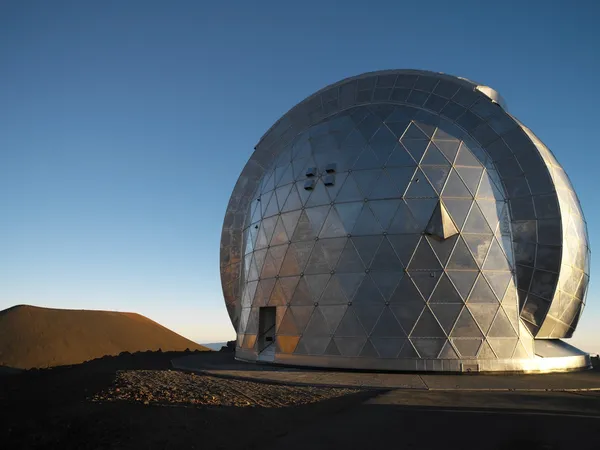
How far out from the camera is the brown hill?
33.4 metres

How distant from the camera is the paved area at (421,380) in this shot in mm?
10570

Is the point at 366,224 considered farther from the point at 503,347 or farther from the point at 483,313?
the point at 503,347

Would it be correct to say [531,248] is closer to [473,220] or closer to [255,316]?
[473,220]

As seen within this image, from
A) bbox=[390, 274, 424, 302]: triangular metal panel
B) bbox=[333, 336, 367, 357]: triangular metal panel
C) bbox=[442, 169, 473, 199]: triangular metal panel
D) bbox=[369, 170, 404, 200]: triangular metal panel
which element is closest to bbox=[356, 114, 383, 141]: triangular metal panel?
bbox=[369, 170, 404, 200]: triangular metal panel

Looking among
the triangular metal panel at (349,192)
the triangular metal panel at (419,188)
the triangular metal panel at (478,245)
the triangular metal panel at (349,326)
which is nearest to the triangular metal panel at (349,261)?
the triangular metal panel at (349,326)

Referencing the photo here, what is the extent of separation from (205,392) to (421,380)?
614 cm

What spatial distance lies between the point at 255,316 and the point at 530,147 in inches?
508

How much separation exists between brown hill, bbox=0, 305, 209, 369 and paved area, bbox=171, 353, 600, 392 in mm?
21700

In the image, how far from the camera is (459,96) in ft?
56.0

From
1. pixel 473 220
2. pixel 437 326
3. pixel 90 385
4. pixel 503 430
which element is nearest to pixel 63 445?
pixel 90 385

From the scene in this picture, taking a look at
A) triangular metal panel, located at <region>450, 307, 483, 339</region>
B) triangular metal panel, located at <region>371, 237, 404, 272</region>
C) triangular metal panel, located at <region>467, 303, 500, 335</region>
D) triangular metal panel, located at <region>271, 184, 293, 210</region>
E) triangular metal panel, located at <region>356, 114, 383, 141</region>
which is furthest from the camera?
triangular metal panel, located at <region>271, 184, 293, 210</region>

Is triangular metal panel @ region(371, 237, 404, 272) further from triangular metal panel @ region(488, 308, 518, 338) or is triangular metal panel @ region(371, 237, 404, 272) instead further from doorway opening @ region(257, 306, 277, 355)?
doorway opening @ region(257, 306, 277, 355)

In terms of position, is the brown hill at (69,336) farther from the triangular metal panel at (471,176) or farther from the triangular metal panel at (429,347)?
the triangular metal panel at (471,176)

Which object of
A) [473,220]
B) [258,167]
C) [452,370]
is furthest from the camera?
[258,167]
